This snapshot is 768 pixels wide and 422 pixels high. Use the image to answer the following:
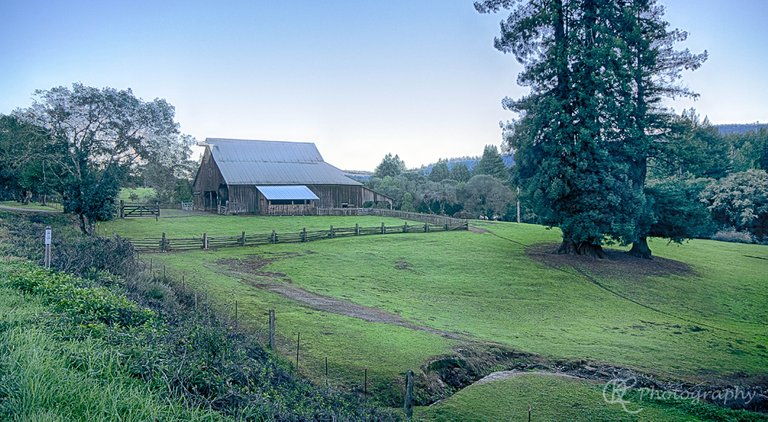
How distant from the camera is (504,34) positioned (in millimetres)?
26641

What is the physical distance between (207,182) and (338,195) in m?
14.7

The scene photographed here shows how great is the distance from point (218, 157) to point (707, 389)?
4759 centimetres

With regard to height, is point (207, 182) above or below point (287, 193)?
above

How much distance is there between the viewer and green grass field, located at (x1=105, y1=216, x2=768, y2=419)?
426 inches

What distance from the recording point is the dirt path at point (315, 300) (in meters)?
13.0

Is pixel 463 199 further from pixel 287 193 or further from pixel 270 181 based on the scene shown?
pixel 270 181

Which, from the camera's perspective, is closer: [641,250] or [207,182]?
[641,250]

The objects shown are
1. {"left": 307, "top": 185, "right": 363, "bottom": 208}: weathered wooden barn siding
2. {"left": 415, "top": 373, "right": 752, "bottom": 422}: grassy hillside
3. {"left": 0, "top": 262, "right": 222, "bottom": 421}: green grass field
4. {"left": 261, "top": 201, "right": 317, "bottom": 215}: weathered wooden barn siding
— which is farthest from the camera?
{"left": 307, "top": 185, "right": 363, "bottom": 208}: weathered wooden barn siding

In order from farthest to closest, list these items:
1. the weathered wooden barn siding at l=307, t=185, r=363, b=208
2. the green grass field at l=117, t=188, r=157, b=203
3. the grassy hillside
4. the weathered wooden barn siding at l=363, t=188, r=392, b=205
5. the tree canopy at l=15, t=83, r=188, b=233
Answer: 1. the green grass field at l=117, t=188, r=157, b=203
2. the weathered wooden barn siding at l=363, t=188, r=392, b=205
3. the weathered wooden barn siding at l=307, t=185, r=363, b=208
4. the tree canopy at l=15, t=83, r=188, b=233
5. the grassy hillside

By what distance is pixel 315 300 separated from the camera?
15000mm

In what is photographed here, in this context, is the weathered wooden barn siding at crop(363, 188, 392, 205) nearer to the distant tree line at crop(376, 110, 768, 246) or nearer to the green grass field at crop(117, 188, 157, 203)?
the distant tree line at crop(376, 110, 768, 246)

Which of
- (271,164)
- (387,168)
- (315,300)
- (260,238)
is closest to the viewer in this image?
(315,300)

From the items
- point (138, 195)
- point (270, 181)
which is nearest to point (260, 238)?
point (270, 181)

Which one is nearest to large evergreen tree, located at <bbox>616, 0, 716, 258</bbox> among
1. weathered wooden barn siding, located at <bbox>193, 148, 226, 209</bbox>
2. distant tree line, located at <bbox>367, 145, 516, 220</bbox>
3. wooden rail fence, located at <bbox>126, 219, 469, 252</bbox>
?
wooden rail fence, located at <bbox>126, 219, 469, 252</bbox>
